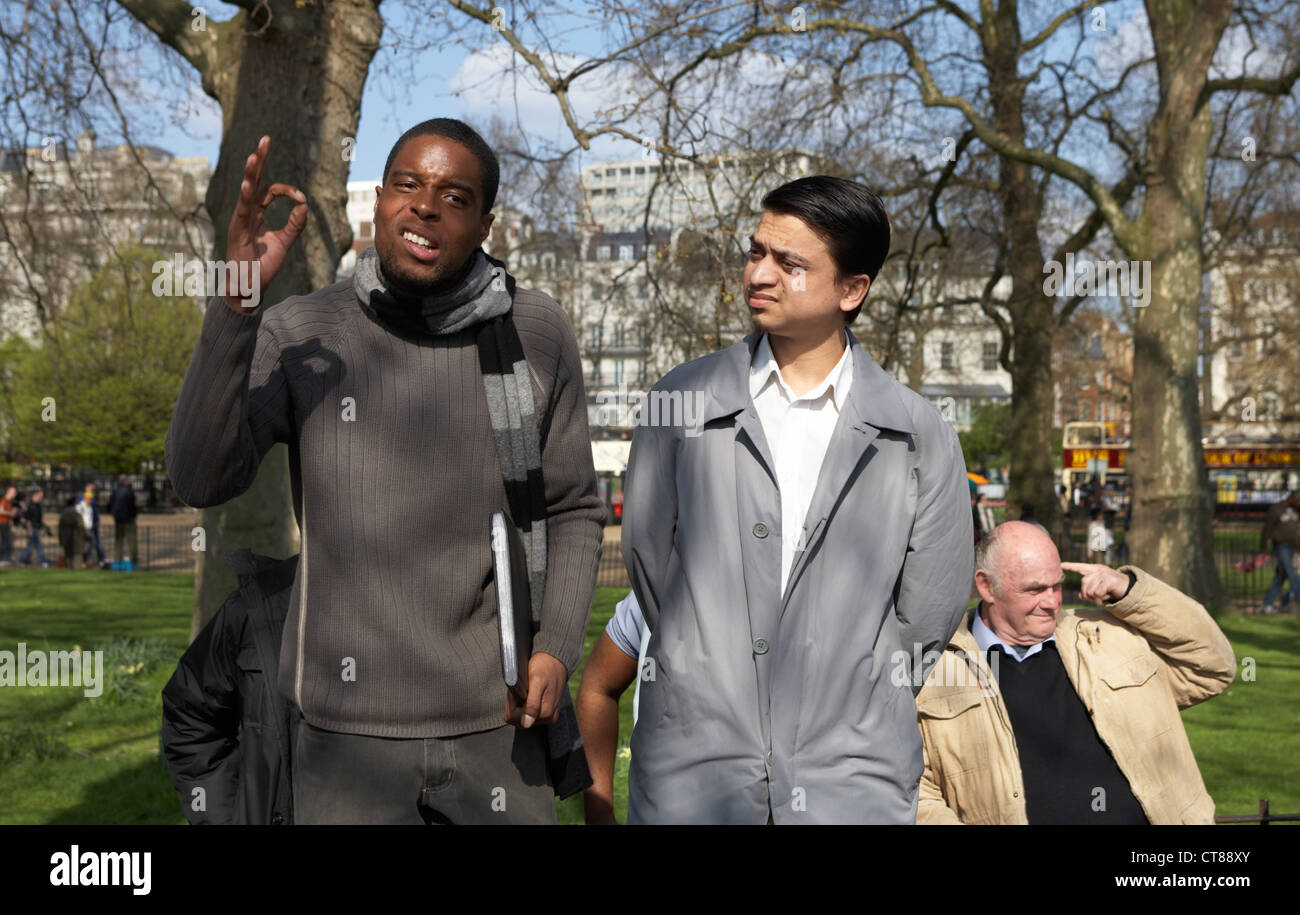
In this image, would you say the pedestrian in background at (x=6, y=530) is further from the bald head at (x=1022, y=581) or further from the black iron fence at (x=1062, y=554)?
the bald head at (x=1022, y=581)

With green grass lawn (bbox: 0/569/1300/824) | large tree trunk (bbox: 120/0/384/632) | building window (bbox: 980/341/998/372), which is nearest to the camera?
green grass lawn (bbox: 0/569/1300/824)

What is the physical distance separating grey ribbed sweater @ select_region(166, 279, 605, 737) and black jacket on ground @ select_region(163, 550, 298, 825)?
0.82 feet

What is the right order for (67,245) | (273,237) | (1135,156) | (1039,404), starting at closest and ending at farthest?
(273,237)
(67,245)
(1135,156)
(1039,404)

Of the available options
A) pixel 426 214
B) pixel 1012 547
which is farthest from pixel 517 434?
pixel 1012 547

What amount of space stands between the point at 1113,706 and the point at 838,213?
181 cm

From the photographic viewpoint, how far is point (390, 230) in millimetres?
2557

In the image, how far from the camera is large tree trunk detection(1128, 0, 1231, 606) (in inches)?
583

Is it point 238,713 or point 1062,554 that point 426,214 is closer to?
point 238,713

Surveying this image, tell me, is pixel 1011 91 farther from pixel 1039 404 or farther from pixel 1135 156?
pixel 1039 404

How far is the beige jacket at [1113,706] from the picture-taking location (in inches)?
141

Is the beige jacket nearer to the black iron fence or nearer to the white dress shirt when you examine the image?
the white dress shirt

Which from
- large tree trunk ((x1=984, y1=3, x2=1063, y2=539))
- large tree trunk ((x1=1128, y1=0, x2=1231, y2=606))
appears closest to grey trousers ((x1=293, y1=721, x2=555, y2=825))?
large tree trunk ((x1=1128, y1=0, x2=1231, y2=606))
